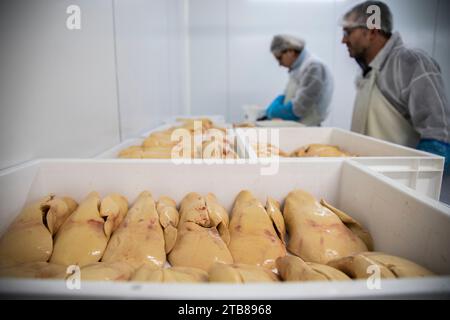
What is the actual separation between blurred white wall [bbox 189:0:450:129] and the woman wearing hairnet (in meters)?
0.97

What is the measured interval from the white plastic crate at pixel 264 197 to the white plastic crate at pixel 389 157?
0.34 ft

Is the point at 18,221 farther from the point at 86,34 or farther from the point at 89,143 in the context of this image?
the point at 86,34

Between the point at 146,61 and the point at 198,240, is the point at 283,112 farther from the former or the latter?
the point at 198,240

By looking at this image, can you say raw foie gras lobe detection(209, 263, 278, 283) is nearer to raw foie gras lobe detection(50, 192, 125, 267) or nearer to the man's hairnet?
raw foie gras lobe detection(50, 192, 125, 267)

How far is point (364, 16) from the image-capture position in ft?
5.58

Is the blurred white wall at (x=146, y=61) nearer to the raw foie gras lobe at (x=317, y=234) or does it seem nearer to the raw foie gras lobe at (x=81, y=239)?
the raw foie gras lobe at (x=81, y=239)

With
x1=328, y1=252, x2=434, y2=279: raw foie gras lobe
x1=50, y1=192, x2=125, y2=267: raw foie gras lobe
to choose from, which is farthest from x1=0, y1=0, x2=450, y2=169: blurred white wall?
x1=328, y1=252, x2=434, y2=279: raw foie gras lobe

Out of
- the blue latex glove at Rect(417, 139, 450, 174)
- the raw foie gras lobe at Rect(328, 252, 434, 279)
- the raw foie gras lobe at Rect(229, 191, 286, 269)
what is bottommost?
the raw foie gras lobe at Rect(229, 191, 286, 269)

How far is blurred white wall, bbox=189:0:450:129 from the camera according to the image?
355cm

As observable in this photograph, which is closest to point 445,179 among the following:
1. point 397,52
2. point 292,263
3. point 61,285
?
point 397,52

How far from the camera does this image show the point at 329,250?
646 millimetres

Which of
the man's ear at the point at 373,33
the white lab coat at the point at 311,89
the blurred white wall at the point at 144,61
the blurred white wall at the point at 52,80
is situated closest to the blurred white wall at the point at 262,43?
the blurred white wall at the point at 144,61

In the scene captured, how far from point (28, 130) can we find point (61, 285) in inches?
24.0

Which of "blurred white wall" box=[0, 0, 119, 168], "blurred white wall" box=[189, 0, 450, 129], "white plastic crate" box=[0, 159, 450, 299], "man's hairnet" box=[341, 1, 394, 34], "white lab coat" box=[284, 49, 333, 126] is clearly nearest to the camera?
"white plastic crate" box=[0, 159, 450, 299]
